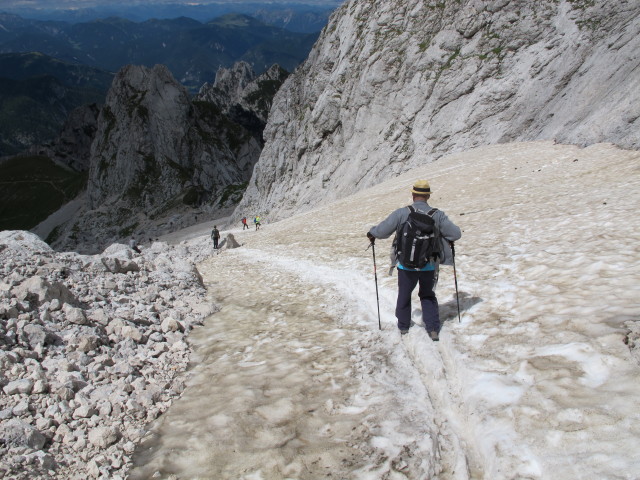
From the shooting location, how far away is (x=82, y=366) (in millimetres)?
7914

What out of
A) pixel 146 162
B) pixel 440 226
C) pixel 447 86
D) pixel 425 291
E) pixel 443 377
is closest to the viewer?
pixel 443 377

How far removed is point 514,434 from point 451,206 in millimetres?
20254

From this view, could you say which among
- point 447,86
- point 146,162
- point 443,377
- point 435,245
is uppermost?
point 146,162

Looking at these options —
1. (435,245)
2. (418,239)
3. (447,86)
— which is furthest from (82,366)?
(447,86)

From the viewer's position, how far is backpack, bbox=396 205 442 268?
320 inches

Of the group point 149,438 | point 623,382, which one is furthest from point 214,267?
point 623,382

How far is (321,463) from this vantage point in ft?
18.3

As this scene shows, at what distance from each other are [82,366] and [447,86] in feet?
162

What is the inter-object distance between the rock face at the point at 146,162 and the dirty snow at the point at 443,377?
11886cm

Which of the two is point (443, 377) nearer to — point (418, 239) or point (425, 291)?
point (425, 291)

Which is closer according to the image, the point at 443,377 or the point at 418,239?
the point at 443,377

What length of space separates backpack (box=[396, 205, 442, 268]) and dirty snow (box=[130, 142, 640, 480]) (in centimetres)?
172

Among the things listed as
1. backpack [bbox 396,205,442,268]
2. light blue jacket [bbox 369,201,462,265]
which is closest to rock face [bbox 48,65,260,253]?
light blue jacket [bbox 369,201,462,265]

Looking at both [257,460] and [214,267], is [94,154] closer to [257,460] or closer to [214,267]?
[214,267]
